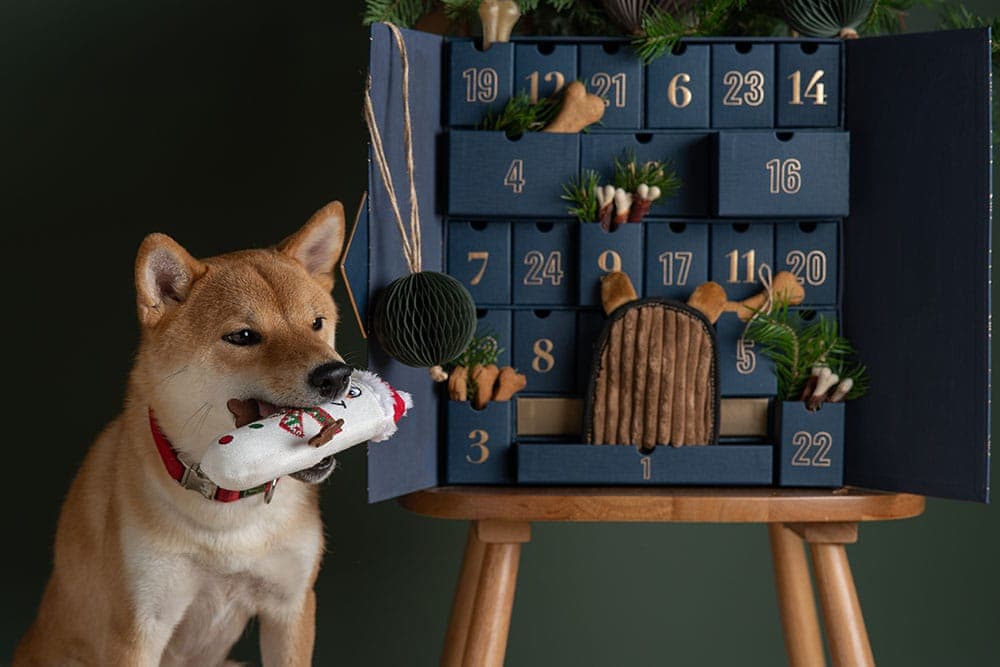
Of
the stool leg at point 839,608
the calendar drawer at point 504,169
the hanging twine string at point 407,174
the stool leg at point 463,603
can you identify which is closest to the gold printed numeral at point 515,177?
the calendar drawer at point 504,169

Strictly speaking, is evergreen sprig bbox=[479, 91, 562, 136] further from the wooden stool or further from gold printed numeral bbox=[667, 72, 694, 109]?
the wooden stool

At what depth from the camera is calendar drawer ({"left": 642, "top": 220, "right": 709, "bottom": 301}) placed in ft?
4.39

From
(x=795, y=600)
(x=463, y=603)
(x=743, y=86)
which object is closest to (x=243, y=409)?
(x=463, y=603)

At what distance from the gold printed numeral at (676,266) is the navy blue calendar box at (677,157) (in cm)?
5

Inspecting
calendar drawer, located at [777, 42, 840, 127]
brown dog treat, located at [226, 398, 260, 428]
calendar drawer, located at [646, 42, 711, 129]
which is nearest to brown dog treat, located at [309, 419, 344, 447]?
brown dog treat, located at [226, 398, 260, 428]

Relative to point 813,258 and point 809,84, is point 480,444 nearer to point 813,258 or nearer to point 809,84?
point 813,258

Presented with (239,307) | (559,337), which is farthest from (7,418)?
(559,337)

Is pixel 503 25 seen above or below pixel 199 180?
above

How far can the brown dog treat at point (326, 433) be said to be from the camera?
1.03 metres

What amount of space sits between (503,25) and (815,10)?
382 millimetres

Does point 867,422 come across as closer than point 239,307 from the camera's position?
No

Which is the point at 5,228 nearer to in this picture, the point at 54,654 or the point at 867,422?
the point at 54,654

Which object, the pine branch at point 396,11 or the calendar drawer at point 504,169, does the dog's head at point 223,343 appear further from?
the pine branch at point 396,11

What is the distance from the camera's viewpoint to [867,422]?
133cm
